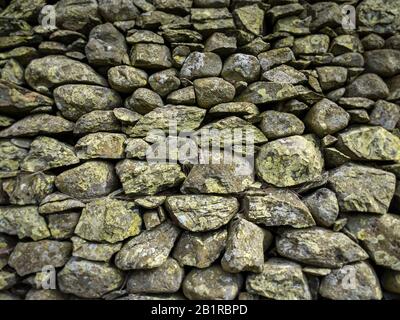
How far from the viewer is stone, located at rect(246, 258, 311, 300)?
241cm

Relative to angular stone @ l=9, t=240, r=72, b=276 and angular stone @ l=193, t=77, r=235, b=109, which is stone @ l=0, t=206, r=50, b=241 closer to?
angular stone @ l=9, t=240, r=72, b=276

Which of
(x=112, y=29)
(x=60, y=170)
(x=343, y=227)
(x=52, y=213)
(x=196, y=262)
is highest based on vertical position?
(x=112, y=29)

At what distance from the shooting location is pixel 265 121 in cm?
278

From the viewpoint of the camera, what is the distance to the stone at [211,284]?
2.43 m

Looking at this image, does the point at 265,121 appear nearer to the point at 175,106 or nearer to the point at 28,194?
the point at 175,106

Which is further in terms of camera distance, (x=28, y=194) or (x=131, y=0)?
(x=131, y=0)

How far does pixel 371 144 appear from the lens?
105 inches

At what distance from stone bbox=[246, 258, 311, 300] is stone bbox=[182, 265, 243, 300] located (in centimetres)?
17

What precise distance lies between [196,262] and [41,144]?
230 cm

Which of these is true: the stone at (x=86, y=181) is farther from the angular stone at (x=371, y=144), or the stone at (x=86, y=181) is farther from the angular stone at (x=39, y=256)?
the angular stone at (x=371, y=144)


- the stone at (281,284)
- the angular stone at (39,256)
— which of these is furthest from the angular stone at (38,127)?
the stone at (281,284)
